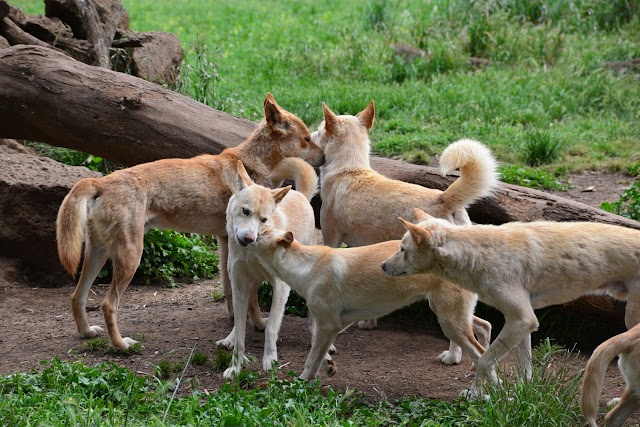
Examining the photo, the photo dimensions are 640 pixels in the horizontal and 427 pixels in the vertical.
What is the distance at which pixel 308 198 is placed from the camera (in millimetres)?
7219

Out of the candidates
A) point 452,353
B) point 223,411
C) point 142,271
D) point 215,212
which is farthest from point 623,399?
point 142,271

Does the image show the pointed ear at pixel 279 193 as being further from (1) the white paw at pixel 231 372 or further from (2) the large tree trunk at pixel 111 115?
(2) the large tree trunk at pixel 111 115

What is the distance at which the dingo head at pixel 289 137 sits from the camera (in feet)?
24.6

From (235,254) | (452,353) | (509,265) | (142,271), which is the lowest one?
(142,271)

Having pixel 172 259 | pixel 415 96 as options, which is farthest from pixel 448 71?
pixel 172 259

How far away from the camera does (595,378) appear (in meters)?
4.85

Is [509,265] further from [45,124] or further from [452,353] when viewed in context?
[45,124]

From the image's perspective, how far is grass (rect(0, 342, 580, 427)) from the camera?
495 cm

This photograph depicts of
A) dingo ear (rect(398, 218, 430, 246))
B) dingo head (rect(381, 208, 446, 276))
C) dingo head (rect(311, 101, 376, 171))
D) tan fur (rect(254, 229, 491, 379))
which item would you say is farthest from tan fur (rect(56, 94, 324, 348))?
dingo ear (rect(398, 218, 430, 246))

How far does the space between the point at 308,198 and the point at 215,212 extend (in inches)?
30.3

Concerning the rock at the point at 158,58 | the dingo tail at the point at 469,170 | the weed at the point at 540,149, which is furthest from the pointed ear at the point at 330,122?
the weed at the point at 540,149

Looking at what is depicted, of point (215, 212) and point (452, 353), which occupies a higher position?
point (215, 212)

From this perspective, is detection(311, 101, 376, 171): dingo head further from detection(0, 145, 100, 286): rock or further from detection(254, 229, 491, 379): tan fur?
detection(0, 145, 100, 286): rock

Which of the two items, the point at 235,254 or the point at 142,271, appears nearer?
the point at 235,254
